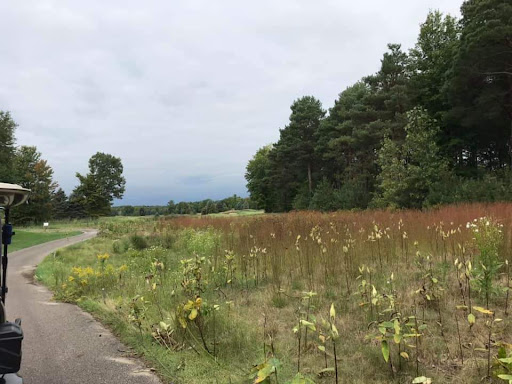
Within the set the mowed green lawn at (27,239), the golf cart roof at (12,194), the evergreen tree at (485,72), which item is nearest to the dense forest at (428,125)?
the evergreen tree at (485,72)

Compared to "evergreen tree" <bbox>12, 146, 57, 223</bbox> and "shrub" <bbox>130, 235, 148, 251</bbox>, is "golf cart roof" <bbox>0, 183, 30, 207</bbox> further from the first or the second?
"evergreen tree" <bbox>12, 146, 57, 223</bbox>

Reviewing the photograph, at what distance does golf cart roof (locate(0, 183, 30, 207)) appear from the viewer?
9.09 feet

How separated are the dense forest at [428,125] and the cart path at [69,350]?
1899 centimetres

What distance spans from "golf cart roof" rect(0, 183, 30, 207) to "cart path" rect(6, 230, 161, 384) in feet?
5.95

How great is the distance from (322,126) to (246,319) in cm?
4419

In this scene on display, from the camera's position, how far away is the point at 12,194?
292cm

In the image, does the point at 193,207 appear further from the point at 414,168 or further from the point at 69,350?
the point at 69,350

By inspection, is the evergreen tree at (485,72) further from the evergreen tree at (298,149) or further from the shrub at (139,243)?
the evergreen tree at (298,149)

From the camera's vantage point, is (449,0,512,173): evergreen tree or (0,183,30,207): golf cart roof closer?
(0,183,30,207): golf cart roof

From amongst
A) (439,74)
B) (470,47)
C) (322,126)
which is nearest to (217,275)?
(470,47)

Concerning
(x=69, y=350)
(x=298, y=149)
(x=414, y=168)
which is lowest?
(x=69, y=350)

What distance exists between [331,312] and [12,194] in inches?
106

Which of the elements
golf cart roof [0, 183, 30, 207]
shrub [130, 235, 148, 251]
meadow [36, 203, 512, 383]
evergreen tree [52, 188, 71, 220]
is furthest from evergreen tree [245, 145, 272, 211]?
golf cart roof [0, 183, 30, 207]

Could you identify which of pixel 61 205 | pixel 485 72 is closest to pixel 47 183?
pixel 61 205
